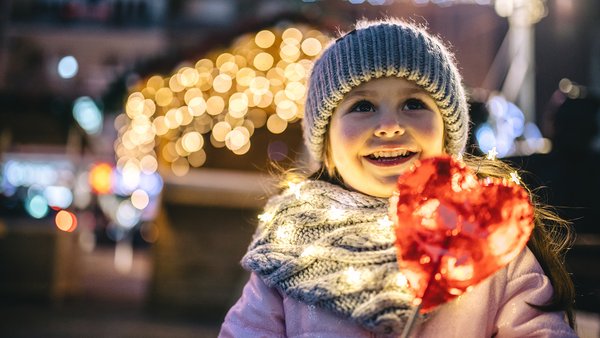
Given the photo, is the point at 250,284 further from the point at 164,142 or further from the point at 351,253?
the point at 164,142

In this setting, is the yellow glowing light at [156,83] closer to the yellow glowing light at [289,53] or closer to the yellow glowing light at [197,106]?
the yellow glowing light at [197,106]

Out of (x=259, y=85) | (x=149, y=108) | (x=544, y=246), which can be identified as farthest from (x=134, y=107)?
(x=544, y=246)

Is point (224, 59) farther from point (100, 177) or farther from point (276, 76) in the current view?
point (100, 177)

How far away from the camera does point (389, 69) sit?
5.26ft

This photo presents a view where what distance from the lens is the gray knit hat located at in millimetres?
1618

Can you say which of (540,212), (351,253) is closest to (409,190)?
(351,253)

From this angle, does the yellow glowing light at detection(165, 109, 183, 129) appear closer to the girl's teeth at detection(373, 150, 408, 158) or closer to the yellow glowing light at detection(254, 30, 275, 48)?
the yellow glowing light at detection(254, 30, 275, 48)

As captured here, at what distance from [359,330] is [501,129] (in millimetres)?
3843

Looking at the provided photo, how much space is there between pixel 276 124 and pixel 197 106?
0.93 m

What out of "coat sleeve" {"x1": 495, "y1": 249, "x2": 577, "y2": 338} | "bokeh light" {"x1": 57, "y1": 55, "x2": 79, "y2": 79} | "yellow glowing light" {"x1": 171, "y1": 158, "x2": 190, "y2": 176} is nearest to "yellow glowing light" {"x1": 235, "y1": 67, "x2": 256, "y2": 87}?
"yellow glowing light" {"x1": 171, "y1": 158, "x2": 190, "y2": 176}

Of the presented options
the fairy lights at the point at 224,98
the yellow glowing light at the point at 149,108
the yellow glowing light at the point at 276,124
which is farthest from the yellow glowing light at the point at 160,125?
the yellow glowing light at the point at 276,124

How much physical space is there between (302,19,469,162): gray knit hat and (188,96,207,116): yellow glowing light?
552cm

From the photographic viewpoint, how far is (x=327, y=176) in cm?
191

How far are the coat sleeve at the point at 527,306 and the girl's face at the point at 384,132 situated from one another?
0.34 m
